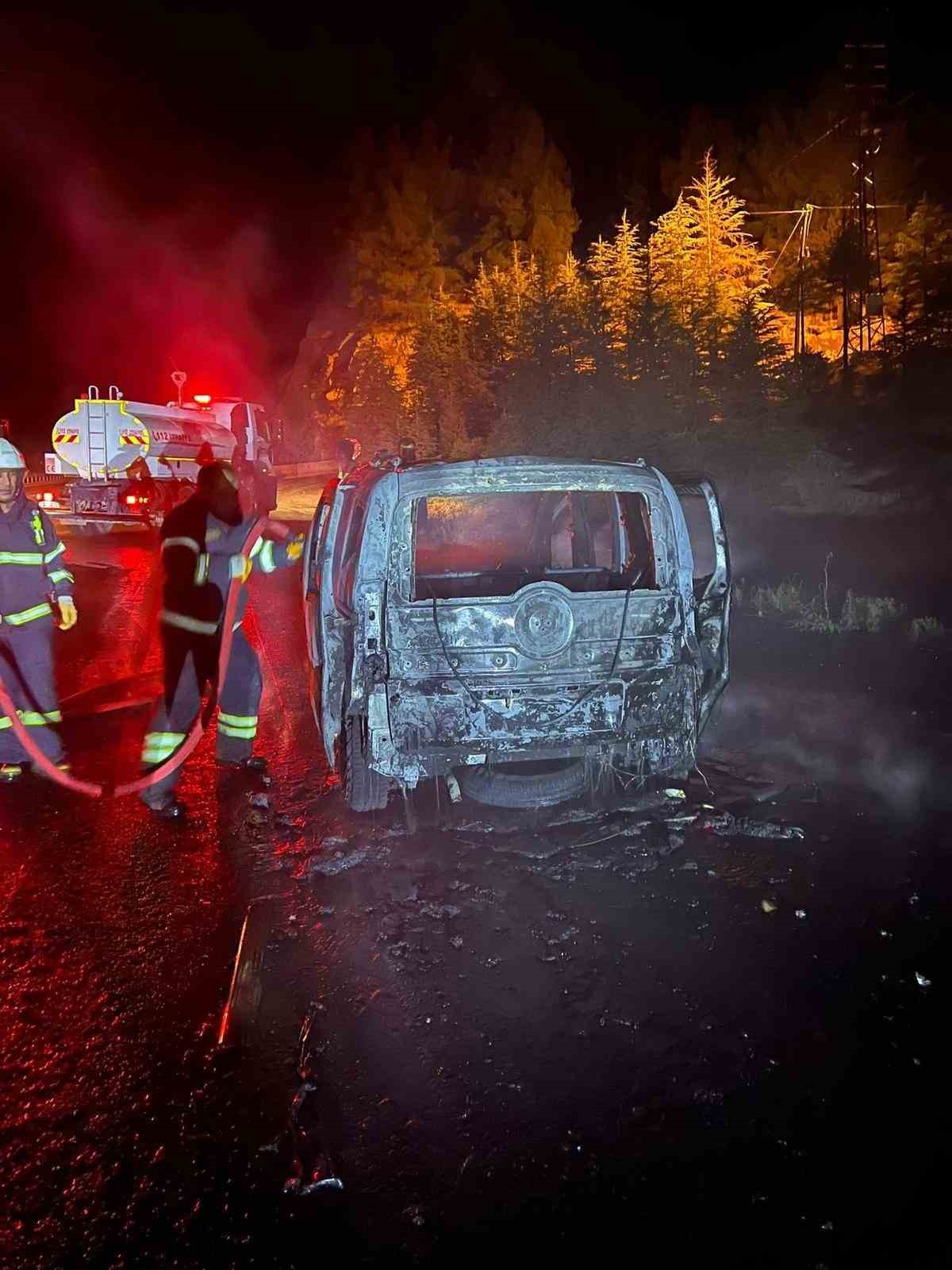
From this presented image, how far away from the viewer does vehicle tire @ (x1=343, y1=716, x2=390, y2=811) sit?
4.59 m

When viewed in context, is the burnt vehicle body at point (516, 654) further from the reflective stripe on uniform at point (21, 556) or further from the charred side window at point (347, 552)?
the reflective stripe on uniform at point (21, 556)

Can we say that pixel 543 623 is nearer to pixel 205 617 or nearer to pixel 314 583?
pixel 314 583

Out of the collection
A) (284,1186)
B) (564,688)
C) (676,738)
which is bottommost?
(284,1186)

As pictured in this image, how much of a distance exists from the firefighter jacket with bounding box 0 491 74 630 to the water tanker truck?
43.3ft

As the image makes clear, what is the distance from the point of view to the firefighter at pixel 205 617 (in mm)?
5188

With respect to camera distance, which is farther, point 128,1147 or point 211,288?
point 211,288

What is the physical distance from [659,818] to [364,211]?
48971 mm

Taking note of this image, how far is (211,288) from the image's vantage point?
2491 inches

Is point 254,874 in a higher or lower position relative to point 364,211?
lower


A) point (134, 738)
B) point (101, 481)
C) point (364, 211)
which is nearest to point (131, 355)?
point (364, 211)

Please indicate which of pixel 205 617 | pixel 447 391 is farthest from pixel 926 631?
pixel 447 391

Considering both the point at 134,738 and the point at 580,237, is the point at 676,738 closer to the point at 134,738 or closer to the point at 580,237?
the point at 134,738

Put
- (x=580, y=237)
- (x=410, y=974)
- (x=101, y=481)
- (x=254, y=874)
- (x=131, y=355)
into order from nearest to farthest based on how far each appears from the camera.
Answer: (x=410, y=974) → (x=254, y=874) → (x=101, y=481) → (x=580, y=237) → (x=131, y=355)

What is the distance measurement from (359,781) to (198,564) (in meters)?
1.70
